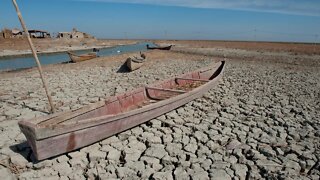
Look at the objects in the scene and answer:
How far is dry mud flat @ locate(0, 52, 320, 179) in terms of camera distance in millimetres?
3977

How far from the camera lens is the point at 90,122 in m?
4.11

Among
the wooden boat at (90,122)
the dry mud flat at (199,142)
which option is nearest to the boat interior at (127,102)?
the wooden boat at (90,122)

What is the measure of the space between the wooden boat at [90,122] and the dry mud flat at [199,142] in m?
0.30

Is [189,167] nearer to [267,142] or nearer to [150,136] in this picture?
[150,136]

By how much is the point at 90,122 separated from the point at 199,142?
2.12m

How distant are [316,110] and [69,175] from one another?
6.35m

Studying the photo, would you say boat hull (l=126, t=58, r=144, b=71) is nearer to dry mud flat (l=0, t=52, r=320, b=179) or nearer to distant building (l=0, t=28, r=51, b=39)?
dry mud flat (l=0, t=52, r=320, b=179)

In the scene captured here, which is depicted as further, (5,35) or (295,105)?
(5,35)

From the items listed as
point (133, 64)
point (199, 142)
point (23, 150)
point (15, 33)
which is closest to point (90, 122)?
point (23, 150)

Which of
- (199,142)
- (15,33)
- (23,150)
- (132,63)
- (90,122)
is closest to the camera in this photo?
(90,122)

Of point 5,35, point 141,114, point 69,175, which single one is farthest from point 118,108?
point 5,35

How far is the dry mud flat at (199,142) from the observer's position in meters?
3.98

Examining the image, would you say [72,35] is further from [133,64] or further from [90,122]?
[90,122]

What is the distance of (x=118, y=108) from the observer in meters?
5.81
